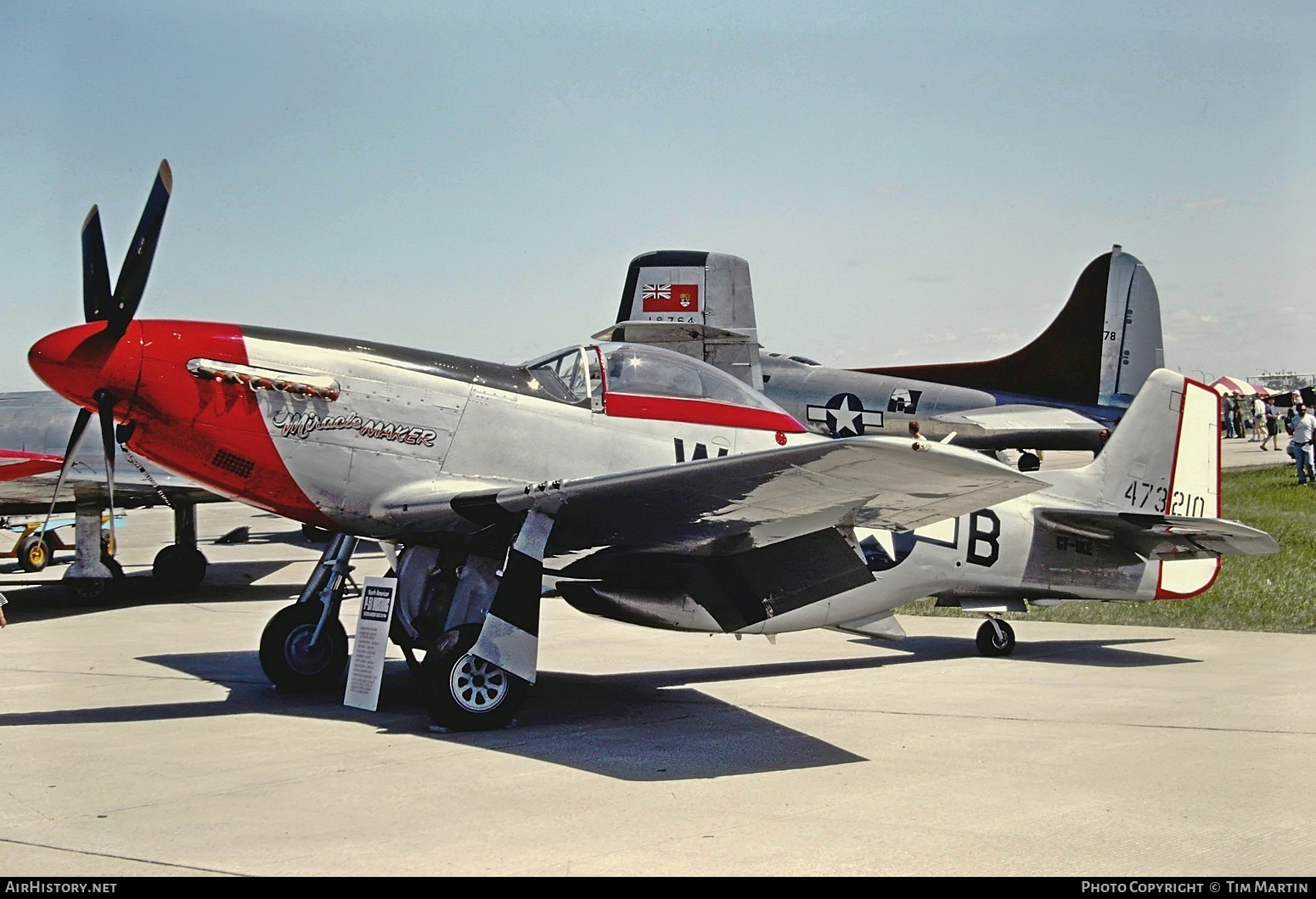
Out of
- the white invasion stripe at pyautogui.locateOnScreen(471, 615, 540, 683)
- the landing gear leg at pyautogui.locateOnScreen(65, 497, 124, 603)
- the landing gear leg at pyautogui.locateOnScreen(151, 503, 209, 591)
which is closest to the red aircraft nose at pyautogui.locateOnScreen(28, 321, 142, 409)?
the white invasion stripe at pyautogui.locateOnScreen(471, 615, 540, 683)

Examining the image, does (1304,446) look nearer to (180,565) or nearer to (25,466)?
(180,565)

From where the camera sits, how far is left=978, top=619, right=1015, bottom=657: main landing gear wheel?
9.49 meters

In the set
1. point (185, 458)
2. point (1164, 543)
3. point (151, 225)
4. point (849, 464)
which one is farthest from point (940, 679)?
point (151, 225)

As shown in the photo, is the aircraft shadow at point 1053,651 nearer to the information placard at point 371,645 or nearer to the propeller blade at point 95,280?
the information placard at point 371,645

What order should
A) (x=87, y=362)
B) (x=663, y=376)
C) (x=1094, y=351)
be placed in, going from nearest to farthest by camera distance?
1. (x=87, y=362)
2. (x=663, y=376)
3. (x=1094, y=351)

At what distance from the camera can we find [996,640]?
31.2 ft

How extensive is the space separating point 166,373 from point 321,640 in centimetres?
225

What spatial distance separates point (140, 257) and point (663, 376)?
3.20 m

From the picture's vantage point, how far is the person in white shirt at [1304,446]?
82.9 ft

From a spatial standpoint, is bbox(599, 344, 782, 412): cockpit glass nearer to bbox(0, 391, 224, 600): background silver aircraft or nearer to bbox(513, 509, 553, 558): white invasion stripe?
bbox(513, 509, 553, 558): white invasion stripe

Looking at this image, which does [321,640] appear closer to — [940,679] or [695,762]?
[695,762]

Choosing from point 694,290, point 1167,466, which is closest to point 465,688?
point 1167,466

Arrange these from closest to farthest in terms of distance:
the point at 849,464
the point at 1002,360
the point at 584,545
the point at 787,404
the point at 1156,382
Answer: the point at 849,464 → the point at 584,545 → the point at 1156,382 → the point at 787,404 → the point at 1002,360

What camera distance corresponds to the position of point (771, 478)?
565 centimetres
